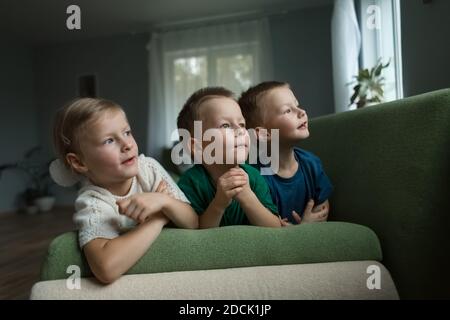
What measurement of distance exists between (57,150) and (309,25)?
4144 mm

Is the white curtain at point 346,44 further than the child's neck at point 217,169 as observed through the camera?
Yes

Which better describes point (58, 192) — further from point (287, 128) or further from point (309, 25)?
point (287, 128)

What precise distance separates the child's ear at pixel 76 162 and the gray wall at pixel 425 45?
3.94 feet

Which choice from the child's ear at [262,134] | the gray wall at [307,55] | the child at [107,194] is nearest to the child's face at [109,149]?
the child at [107,194]

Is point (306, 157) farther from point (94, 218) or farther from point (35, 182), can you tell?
point (35, 182)

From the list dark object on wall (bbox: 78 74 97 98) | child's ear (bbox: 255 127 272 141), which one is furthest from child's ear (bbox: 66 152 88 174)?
dark object on wall (bbox: 78 74 97 98)

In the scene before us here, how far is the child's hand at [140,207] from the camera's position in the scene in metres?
0.62

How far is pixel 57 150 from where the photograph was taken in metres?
0.71

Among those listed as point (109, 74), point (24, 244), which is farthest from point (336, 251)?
point (109, 74)

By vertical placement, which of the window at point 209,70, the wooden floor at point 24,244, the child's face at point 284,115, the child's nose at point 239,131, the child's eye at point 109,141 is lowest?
the wooden floor at point 24,244

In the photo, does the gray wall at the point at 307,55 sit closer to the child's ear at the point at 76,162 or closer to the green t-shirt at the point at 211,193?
the green t-shirt at the point at 211,193
